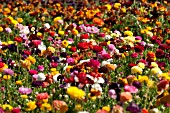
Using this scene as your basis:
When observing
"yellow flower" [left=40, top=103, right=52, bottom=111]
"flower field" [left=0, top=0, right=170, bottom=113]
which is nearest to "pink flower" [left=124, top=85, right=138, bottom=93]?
"flower field" [left=0, top=0, right=170, bottom=113]

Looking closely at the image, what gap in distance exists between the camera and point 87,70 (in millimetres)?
4578

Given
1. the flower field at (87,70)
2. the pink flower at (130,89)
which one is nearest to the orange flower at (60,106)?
the flower field at (87,70)

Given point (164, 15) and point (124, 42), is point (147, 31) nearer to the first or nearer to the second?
point (124, 42)

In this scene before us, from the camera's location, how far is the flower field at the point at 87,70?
360 cm

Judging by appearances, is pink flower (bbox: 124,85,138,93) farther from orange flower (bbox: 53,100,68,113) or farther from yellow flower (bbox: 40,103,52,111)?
yellow flower (bbox: 40,103,52,111)

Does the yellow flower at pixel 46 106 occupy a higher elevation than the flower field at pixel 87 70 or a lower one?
higher

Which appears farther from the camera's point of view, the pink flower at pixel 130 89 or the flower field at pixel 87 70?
the flower field at pixel 87 70

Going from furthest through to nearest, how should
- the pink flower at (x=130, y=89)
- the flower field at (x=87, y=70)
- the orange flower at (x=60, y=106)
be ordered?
the flower field at (x=87, y=70) → the pink flower at (x=130, y=89) → the orange flower at (x=60, y=106)

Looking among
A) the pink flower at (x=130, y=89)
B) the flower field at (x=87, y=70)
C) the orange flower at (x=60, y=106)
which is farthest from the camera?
the flower field at (x=87, y=70)

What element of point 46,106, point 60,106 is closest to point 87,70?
point 46,106

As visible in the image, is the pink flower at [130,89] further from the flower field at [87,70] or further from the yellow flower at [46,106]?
the yellow flower at [46,106]

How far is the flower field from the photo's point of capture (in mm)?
3600

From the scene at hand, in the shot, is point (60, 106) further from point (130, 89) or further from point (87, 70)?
point (87, 70)

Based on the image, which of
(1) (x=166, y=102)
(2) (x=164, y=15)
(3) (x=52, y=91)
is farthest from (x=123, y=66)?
(2) (x=164, y=15)
